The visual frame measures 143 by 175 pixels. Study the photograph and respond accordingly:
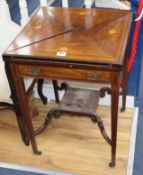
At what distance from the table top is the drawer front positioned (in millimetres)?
52

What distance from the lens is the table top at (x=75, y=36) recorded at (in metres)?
1.06

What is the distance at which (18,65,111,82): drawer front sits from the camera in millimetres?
1075

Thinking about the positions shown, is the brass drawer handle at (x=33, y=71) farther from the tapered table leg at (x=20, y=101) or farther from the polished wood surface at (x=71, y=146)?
the polished wood surface at (x=71, y=146)

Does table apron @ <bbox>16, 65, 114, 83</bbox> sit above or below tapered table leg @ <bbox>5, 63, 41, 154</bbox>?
above

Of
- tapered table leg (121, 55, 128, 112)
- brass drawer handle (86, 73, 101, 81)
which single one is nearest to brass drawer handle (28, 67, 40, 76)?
brass drawer handle (86, 73, 101, 81)

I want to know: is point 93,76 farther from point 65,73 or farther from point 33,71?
point 33,71

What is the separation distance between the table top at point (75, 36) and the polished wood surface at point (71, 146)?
65 cm

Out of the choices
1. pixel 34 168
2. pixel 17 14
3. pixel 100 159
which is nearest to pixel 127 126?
pixel 100 159

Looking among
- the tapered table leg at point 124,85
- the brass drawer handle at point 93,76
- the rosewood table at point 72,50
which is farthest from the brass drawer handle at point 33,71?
the tapered table leg at point 124,85

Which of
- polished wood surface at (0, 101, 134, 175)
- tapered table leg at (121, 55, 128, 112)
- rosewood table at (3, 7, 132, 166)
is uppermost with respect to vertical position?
rosewood table at (3, 7, 132, 166)

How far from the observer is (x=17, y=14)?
6.70ft

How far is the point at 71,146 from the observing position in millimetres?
1573

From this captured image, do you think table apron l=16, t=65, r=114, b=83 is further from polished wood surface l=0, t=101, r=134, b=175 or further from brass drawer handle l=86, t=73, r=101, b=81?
polished wood surface l=0, t=101, r=134, b=175

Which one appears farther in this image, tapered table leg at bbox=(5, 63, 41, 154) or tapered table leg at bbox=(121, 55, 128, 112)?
tapered table leg at bbox=(121, 55, 128, 112)
